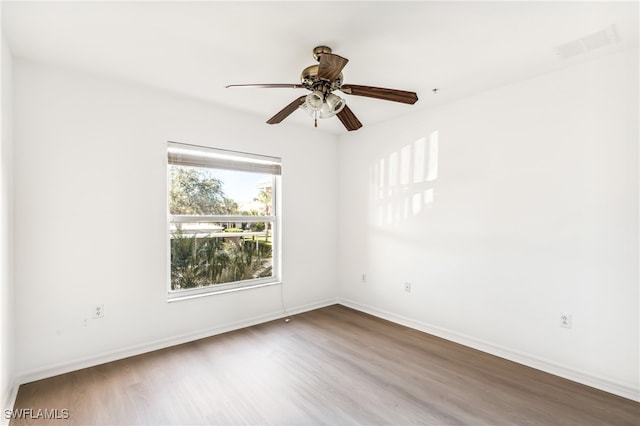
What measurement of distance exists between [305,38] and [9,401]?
313cm

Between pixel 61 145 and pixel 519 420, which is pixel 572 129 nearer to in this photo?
pixel 519 420

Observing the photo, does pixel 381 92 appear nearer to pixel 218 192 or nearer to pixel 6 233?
pixel 218 192

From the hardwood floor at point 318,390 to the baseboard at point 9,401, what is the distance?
4 cm

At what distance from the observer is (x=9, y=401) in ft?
6.84

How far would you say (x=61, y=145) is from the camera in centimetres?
253

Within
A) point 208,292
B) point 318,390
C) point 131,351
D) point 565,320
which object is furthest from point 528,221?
point 131,351

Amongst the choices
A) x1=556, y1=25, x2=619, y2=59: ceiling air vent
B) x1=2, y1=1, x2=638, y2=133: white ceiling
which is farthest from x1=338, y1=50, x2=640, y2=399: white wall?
x1=2, y1=1, x2=638, y2=133: white ceiling

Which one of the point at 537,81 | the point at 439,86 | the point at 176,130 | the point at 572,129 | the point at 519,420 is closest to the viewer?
the point at 519,420

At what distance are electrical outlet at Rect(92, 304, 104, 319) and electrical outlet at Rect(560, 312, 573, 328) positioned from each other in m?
3.84

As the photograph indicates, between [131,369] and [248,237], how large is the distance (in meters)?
1.71

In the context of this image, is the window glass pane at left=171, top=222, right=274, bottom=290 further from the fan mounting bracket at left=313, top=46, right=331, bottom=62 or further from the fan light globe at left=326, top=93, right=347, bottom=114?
the fan mounting bracket at left=313, top=46, right=331, bottom=62

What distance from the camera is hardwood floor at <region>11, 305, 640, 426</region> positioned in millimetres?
1996

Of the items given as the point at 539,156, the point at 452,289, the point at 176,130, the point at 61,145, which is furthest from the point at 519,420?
the point at 61,145

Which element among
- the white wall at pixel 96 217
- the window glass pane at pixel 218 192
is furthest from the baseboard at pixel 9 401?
the window glass pane at pixel 218 192
